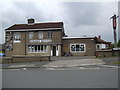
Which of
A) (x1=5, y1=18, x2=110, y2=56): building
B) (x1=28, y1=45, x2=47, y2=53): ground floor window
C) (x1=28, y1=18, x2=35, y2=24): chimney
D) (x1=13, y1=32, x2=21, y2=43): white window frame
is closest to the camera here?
(x1=5, y1=18, x2=110, y2=56): building

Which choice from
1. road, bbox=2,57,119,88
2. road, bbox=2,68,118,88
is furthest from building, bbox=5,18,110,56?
road, bbox=2,68,118,88

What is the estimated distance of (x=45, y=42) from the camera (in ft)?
124

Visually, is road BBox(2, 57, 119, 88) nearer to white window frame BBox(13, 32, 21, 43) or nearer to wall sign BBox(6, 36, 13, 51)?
white window frame BBox(13, 32, 21, 43)

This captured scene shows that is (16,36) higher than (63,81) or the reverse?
higher

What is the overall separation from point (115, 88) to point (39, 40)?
31.4m

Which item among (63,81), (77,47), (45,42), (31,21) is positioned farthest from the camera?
(31,21)

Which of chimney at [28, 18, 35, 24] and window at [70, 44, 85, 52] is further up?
chimney at [28, 18, 35, 24]

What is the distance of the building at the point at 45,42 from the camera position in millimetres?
36688

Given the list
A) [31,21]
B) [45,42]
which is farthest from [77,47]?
[31,21]

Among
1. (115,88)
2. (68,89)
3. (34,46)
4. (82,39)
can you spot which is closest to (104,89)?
(115,88)

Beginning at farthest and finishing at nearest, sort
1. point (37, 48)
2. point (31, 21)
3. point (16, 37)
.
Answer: point (31, 21)
point (16, 37)
point (37, 48)

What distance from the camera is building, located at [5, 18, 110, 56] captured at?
120ft

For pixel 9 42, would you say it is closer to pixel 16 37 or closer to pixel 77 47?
pixel 16 37

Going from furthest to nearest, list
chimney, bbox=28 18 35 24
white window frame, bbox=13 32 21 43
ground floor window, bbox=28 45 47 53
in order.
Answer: chimney, bbox=28 18 35 24 → white window frame, bbox=13 32 21 43 → ground floor window, bbox=28 45 47 53
